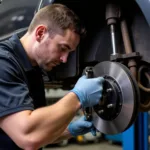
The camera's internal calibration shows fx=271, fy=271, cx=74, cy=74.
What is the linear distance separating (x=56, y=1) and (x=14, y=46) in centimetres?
26

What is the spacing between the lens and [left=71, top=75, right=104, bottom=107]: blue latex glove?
2.65ft

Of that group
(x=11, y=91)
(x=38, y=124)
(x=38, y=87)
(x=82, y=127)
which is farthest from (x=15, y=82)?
(x=82, y=127)

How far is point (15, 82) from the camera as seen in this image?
2.54 feet

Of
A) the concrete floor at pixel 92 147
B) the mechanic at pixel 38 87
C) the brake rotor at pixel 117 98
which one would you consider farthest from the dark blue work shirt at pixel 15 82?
the concrete floor at pixel 92 147

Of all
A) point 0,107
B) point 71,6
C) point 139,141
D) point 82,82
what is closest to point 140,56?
point 82,82

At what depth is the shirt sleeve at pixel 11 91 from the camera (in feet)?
2.36

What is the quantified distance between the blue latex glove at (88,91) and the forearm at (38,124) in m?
0.06

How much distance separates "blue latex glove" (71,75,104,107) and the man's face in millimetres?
127

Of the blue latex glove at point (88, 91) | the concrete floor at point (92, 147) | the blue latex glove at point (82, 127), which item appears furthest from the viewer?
the concrete floor at point (92, 147)

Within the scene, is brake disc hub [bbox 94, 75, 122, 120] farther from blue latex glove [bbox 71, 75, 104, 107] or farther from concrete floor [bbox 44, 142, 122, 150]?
concrete floor [bbox 44, 142, 122, 150]

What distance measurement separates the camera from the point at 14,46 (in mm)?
891

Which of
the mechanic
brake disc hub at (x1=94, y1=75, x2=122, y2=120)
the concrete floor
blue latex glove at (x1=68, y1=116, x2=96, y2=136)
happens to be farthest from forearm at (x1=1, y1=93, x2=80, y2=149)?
the concrete floor

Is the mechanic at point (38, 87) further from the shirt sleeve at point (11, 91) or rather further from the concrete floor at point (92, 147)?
the concrete floor at point (92, 147)

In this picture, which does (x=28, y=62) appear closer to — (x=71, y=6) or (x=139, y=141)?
(x=71, y=6)
